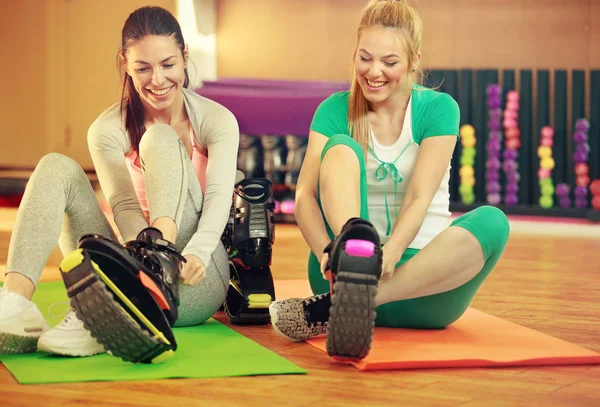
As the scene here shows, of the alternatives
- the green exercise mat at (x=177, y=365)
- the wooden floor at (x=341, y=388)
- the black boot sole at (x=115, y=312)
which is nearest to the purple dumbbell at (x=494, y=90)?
Result: the wooden floor at (x=341, y=388)

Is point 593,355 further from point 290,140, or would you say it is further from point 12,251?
point 290,140

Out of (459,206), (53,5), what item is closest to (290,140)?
(459,206)

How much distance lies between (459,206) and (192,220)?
3.49 metres

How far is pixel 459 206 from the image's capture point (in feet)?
17.2

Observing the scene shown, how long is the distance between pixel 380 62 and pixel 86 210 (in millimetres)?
675

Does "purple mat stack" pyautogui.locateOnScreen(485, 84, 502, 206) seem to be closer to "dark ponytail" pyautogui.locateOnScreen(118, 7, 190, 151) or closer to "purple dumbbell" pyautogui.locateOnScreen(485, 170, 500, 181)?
"purple dumbbell" pyautogui.locateOnScreen(485, 170, 500, 181)

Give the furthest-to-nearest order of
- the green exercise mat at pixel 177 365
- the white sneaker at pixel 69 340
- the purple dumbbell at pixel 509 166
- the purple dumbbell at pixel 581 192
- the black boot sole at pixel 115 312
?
the purple dumbbell at pixel 509 166 < the purple dumbbell at pixel 581 192 < the white sneaker at pixel 69 340 < the green exercise mat at pixel 177 365 < the black boot sole at pixel 115 312

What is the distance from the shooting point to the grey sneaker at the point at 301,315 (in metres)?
1.83

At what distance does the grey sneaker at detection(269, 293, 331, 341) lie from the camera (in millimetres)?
1827

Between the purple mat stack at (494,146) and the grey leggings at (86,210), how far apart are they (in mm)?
3443

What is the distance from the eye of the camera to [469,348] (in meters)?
1.79

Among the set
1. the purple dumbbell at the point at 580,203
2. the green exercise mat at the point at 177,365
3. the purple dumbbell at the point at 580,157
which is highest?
the purple dumbbell at the point at 580,157

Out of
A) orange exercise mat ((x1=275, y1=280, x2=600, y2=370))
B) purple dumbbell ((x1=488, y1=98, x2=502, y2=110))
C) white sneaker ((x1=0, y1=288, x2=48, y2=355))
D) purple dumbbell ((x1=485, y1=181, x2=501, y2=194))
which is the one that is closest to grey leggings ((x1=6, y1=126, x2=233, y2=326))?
white sneaker ((x1=0, y1=288, x2=48, y2=355))

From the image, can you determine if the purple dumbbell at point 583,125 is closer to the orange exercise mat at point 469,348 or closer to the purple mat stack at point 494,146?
the purple mat stack at point 494,146
